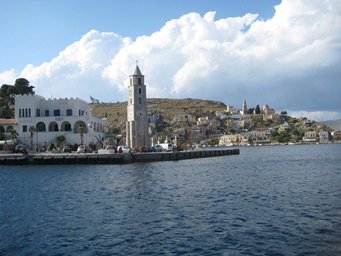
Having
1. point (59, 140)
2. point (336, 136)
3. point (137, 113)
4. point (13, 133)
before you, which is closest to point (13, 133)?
point (13, 133)

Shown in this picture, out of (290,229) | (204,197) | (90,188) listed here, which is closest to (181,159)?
(90,188)

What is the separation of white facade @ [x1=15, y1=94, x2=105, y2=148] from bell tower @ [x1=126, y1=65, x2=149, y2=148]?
707 centimetres

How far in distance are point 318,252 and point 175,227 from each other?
6.03 meters

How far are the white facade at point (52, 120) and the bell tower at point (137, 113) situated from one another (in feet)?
23.2

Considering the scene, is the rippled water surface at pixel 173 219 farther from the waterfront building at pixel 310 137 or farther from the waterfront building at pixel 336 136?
the waterfront building at pixel 336 136

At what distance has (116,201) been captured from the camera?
71.4 feet

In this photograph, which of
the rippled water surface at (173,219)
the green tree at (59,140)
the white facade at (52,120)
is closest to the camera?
the rippled water surface at (173,219)

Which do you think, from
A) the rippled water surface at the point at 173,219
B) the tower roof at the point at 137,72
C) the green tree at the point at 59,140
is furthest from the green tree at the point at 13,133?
the rippled water surface at the point at 173,219

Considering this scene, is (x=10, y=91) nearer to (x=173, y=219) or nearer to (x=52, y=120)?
(x=52, y=120)

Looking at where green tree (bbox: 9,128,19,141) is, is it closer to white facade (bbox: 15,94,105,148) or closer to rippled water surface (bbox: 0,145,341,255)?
white facade (bbox: 15,94,105,148)

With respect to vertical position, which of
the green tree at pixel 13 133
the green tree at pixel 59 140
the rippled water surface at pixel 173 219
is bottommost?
the rippled water surface at pixel 173 219

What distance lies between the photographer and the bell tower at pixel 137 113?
2822 inches

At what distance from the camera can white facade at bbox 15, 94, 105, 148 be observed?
65.9 metres

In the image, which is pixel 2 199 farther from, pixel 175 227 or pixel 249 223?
pixel 249 223
